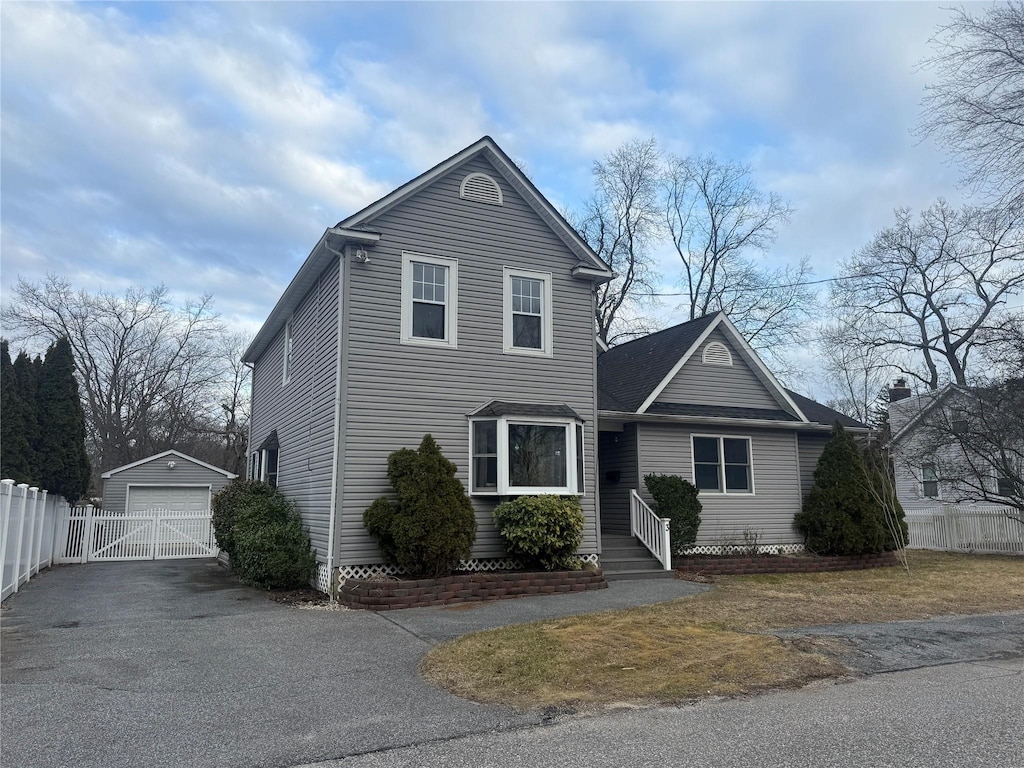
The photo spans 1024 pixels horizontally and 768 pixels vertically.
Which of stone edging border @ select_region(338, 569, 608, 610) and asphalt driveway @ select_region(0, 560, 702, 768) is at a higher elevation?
stone edging border @ select_region(338, 569, 608, 610)

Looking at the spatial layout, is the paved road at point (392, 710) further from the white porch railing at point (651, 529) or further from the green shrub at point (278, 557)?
the white porch railing at point (651, 529)

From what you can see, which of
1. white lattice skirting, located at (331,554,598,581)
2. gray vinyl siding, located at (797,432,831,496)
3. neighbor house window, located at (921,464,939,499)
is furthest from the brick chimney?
white lattice skirting, located at (331,554,598,581)

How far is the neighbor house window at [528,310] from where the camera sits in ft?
44.6

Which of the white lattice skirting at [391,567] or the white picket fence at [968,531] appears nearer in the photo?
the white lattice skirting at [391,567]

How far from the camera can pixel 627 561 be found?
47.3ft

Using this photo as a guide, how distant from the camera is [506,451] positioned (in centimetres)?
1259

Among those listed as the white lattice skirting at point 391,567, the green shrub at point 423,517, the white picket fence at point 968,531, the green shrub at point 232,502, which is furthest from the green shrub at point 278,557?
the white picket fence at point 968,531

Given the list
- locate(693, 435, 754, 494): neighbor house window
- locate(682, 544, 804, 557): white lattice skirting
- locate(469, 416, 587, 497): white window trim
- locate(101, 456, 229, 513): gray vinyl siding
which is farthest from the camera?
locate(101, 456, 229, 513): gray vinyl siding

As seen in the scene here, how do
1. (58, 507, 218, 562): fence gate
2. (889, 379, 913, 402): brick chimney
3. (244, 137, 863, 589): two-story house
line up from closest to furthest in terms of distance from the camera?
(244, 137, 863, 589): two-story house, (58, 507, 218, 562): fence gate, (889, 379, 913, 402): brick chimney

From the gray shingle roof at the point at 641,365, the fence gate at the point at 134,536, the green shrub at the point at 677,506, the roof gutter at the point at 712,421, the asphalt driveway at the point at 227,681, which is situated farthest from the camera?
the fence gate at the point at 134,536

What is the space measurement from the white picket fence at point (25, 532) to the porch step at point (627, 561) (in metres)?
9.43

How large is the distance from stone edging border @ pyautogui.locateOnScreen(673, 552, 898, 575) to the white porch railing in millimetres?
358

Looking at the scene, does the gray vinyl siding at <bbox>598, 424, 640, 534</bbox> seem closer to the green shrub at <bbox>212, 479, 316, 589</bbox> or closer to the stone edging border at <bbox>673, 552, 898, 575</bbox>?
the stone edging border at <bbox>673, 552, 898, 575</bbox>

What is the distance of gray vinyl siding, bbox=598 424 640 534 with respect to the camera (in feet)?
51.9
